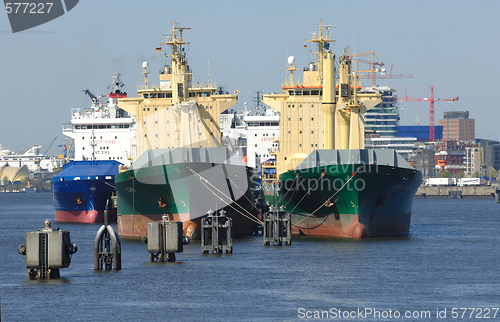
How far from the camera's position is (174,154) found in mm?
42031

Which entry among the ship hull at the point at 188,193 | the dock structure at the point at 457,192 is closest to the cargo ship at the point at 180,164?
the ship hull at the point at 188,193

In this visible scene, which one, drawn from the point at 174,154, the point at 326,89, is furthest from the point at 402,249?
the point at 174,154

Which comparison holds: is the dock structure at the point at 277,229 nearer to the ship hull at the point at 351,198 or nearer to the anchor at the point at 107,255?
the ship hull at the point at 351,198

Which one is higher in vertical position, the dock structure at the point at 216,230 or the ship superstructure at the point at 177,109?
the ship superstructure at the point at 177,109

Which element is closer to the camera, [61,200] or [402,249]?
[402,249]

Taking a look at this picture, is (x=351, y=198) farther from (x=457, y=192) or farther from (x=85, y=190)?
(x=457, y=192)

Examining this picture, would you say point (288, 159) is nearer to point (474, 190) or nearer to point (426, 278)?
point (426, 278)

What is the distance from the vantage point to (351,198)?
3753 centimetres

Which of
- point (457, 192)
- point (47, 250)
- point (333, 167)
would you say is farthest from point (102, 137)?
point (457, 192)

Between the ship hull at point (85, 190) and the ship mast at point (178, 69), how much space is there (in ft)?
52.0

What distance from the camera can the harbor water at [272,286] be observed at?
838 inches

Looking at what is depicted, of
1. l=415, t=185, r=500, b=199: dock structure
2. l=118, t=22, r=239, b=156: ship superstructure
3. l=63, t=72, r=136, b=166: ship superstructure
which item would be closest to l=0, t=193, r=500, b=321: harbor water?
l=118, t=22, r=239, b=156: ship superstructure

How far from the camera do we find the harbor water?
21.3 meters

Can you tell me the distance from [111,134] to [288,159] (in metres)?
24.3
